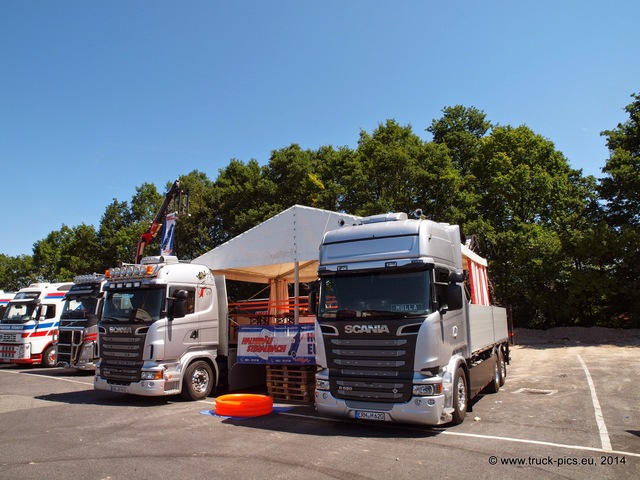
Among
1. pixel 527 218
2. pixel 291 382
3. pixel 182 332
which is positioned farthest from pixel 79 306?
pixel 527 218

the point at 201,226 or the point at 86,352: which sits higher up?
the point at 201,226

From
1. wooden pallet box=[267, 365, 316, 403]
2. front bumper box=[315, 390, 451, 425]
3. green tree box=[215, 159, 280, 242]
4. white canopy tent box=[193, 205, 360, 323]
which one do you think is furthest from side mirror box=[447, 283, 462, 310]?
green tree box=[215, 159, 280, 242]

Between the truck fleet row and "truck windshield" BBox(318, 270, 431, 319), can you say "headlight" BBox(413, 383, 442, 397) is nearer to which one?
the truck fleet row

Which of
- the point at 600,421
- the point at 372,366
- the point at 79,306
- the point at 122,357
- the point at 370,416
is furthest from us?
the point at 79,306

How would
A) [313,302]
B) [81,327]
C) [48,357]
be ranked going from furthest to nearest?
[48,357] → [81,327] → [313,302]

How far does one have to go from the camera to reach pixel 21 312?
1820 centimetres

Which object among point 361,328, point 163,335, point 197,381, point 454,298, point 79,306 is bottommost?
point 197,381

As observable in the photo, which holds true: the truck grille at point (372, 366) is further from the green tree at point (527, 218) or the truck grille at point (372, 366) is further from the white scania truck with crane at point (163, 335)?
the green tree at point (527, 218)

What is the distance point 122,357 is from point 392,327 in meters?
6.42

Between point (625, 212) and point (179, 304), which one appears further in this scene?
point (625, 212)

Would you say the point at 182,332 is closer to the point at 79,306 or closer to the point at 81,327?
the point at 81,327

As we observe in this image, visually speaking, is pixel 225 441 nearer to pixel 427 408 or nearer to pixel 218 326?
pixel 427 408

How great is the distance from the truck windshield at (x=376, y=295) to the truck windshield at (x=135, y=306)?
439cm

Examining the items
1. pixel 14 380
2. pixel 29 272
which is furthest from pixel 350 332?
pixel 29 272
